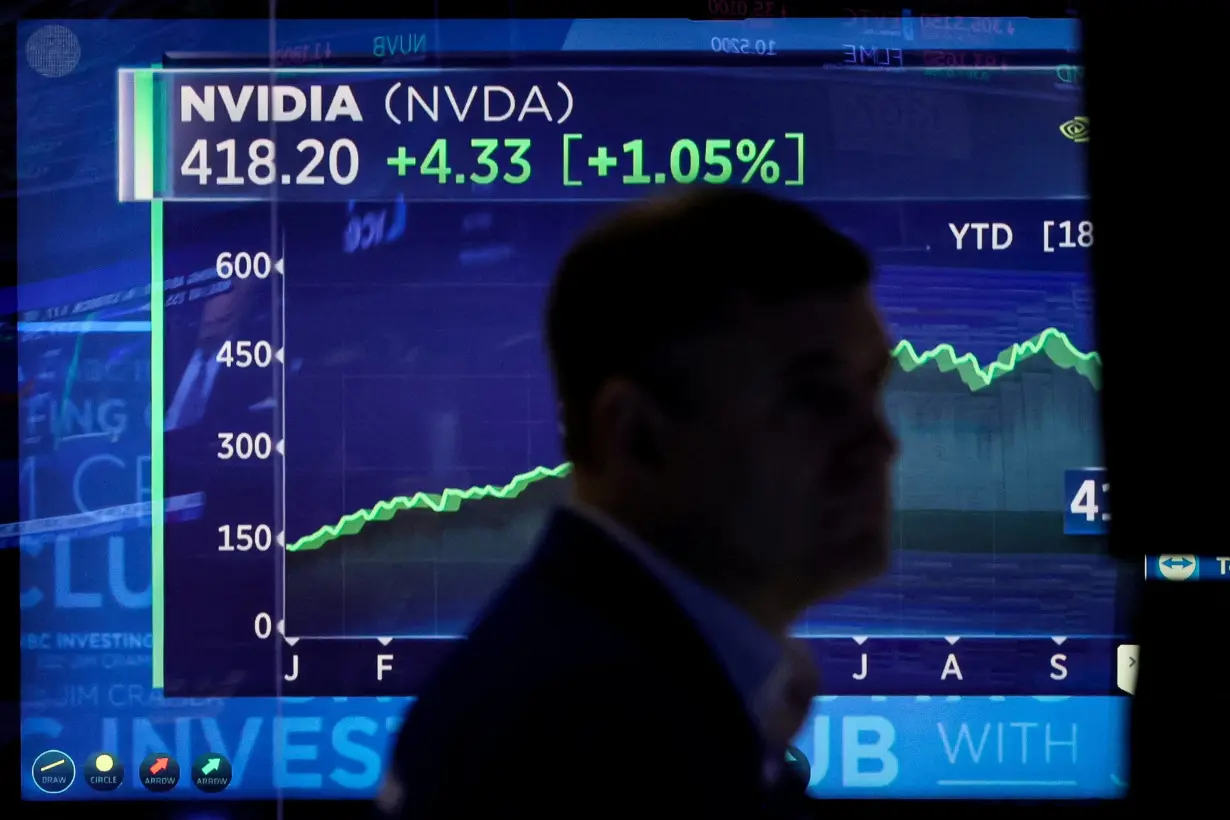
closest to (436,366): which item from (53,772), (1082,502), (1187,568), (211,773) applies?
(211,773)

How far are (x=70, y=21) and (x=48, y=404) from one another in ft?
1.76

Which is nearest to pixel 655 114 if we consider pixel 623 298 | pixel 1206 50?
pixel 1206 50

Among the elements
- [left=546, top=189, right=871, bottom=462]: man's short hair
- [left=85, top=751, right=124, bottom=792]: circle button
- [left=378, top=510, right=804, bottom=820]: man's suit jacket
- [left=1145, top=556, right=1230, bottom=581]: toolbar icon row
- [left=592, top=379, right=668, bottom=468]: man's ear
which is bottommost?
[left=85, top=751, right=124, bottom=792]: circle button

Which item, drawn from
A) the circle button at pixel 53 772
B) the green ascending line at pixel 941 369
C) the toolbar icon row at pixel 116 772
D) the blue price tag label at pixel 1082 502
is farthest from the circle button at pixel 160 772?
the blue price tag label at pixel 1082 502

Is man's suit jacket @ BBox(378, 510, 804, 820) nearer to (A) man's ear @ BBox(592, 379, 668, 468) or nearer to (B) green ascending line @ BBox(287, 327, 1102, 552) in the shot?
(A) man's ear @ BBox(592, 379, 668, 468)

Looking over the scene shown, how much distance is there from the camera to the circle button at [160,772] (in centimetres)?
193

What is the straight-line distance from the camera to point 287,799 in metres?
1.93

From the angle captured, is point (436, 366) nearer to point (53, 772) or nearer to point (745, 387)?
point (53, 772)

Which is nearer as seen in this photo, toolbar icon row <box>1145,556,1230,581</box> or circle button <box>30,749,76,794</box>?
toolbar icon row <box>1145,556,1230,581</box>

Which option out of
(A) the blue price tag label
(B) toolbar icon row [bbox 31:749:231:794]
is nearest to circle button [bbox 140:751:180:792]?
(B) toolbar icon row [bbox 31:749:231:794]

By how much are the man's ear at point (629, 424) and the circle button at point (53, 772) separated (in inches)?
64.3

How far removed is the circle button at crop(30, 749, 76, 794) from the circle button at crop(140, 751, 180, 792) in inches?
4.2

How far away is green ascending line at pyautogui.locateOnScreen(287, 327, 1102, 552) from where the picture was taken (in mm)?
1928

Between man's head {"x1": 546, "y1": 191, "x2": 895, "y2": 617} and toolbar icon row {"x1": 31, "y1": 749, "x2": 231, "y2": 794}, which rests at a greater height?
man's head {"x1": 546, "y1": 191, "x2": 895, "y2": 617}
